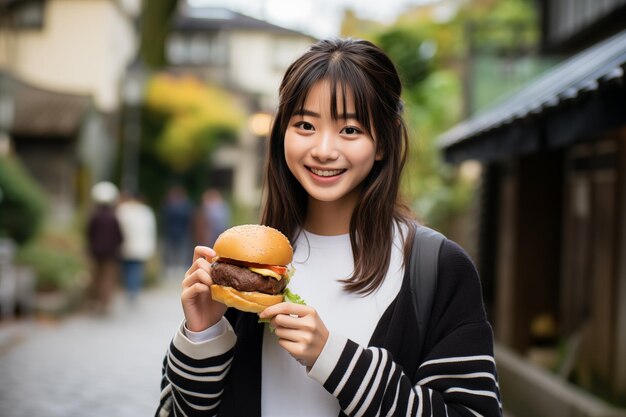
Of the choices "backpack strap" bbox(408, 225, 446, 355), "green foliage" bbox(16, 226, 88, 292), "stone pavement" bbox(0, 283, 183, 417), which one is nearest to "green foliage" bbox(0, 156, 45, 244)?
"green foliage" bbox(16, 226, 88, 292)

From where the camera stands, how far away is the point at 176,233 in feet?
66.3

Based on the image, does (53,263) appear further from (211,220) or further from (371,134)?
(371,134)

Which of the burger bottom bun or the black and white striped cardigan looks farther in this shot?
the burger bottom bun

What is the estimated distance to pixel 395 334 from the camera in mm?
2033

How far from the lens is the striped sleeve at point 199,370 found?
83.1 inches

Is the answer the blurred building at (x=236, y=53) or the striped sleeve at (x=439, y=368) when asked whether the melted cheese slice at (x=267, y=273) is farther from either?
the blurred building at (x=236, y=53)

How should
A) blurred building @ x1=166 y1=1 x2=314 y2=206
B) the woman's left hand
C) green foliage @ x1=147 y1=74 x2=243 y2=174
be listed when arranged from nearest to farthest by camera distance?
1. the woman's left hand
2. green foliage @ x1=147 y1=74 x2=243 y2=174
3. blurred building @ x1=166 y1=1 x2=314 y2=206

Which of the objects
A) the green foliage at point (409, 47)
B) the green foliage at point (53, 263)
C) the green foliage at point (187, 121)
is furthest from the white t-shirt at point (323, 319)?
the green foliage at point (187, 121)

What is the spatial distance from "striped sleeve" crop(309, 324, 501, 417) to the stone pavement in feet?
18.8

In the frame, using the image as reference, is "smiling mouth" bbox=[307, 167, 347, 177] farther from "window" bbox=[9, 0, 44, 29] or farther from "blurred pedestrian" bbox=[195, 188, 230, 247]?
"window" bbox=[9, 0, 44, 29]

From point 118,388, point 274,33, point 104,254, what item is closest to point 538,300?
point 118,388

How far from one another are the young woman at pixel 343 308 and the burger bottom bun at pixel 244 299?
58mm

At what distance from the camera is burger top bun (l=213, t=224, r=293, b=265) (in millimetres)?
2133

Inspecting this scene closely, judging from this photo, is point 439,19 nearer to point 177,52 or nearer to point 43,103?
point 43,103
